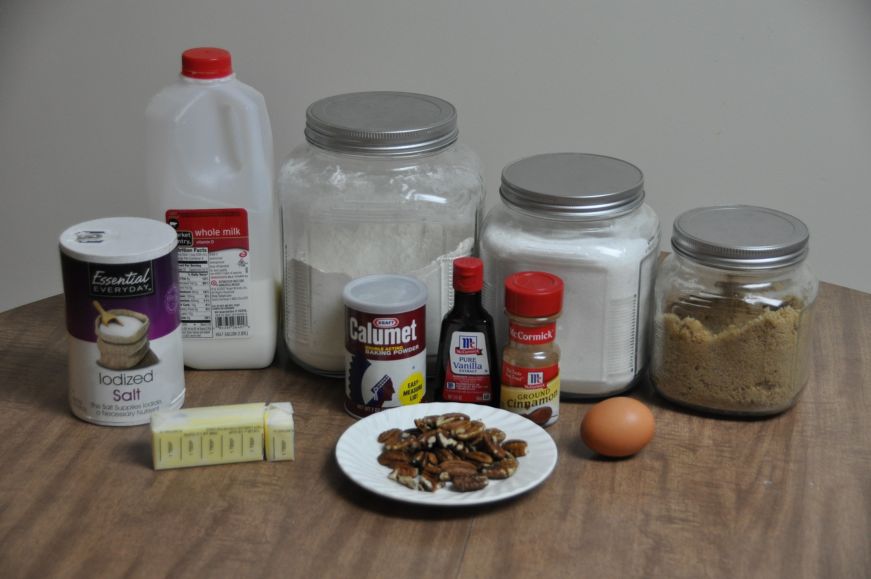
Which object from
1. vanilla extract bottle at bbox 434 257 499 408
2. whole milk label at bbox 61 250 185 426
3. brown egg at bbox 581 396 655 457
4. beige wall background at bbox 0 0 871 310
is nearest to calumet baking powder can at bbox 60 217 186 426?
whole milk label at bbox 61 250 185 426

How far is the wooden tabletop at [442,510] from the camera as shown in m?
0.94

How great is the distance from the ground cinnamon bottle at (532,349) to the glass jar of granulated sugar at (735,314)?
135 mm

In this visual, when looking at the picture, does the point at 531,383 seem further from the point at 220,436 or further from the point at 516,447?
the point at 220,436

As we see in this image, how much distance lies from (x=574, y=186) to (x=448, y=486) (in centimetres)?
35

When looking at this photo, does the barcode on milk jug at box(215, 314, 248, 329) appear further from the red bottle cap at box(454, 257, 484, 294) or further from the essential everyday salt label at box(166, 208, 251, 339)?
the red bottle cap at box(454, 257, 484, 294)

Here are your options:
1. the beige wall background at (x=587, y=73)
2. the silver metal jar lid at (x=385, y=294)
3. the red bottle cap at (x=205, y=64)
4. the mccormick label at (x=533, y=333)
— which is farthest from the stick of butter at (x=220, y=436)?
the beige wall background at (x=587, y=73)

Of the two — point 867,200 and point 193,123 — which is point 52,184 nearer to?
point 193,123

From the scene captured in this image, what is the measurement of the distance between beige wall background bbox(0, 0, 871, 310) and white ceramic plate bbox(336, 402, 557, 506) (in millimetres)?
814

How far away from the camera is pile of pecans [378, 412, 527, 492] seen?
1.04 meters

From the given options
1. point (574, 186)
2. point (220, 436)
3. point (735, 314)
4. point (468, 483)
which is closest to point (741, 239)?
point (735, 314)

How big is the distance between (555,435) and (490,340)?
0.12m

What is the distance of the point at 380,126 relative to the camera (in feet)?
3.93

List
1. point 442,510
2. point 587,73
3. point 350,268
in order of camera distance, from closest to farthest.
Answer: point 442,510, point 350,268, point 587,73

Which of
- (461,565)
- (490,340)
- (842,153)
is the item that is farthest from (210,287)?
(842,153)
